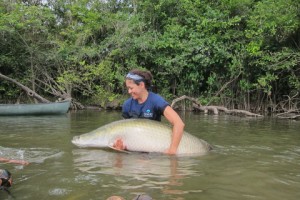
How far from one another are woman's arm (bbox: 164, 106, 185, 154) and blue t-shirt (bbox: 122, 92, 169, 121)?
132 mm

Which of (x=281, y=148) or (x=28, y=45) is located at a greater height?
(x=28, y=45)

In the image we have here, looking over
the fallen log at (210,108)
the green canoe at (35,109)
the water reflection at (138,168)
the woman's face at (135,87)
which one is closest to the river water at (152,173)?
the water reflection at (138,168)

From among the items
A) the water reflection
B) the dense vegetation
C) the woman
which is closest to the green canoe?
the dense vegetation

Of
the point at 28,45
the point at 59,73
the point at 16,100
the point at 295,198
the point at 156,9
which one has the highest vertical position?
the point at 156,9

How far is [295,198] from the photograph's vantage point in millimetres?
3836

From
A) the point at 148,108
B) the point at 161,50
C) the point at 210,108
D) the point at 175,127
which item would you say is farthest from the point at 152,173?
the point at 161,50

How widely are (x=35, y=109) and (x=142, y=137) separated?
10.4 meters

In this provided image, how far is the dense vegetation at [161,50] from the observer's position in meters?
17.0

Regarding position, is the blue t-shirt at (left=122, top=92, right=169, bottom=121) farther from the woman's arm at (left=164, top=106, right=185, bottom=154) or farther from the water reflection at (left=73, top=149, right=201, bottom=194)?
the water reflection at (left=73, top=149, right=201, bottom=194)

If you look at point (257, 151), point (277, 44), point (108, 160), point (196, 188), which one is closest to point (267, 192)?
point (196, 188)

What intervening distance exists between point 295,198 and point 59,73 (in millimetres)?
18346

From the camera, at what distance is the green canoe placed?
14.7 m

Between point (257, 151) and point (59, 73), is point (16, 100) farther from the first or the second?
point (257, 151)

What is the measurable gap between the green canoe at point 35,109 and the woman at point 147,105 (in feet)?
32.7
